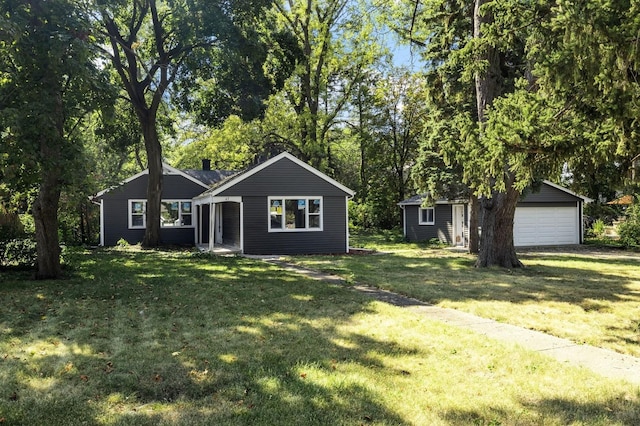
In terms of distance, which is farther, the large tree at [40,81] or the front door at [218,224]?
Result: the front door at [218,224]

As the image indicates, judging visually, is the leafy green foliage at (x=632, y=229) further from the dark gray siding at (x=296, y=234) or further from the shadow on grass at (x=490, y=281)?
the dark gray siding at (x=296, y=234)

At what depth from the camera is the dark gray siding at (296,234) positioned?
19.8 meters

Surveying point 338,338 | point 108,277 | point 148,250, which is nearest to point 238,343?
point 338,338

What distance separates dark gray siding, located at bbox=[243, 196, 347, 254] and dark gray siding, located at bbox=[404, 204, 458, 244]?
7.95 meters

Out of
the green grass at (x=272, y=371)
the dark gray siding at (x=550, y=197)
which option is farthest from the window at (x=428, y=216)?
the green grass at (x=272, y=371)

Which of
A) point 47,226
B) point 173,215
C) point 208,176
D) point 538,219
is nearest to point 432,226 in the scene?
point 538,219

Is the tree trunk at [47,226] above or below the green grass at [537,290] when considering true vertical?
above

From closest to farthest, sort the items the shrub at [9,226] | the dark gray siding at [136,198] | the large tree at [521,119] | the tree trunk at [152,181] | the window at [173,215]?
1. the large tree at [521,119]
2. the shrub at [9,226]
3. the tree trunk at [152,181]
4. the dark gray siding at [136,198]
5. the window at [173,215]

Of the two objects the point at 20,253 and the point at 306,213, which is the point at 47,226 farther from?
the point at 306,213

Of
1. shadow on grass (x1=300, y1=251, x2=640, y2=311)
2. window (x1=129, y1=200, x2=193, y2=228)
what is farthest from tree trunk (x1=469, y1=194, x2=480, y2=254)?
window (x1=129, y1=200, x2=193, y2=228)

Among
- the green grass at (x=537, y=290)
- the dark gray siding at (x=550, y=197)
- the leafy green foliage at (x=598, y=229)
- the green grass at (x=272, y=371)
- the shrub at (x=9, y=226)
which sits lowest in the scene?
the green grass at (x=537, y=290)

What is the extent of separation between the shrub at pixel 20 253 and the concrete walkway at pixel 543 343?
9.35m

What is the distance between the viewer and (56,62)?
948 cm

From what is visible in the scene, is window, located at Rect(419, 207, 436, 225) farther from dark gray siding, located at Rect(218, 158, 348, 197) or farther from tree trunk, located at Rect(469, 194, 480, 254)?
dark gray siding, located at Rect(218, 158, 348, 197)
